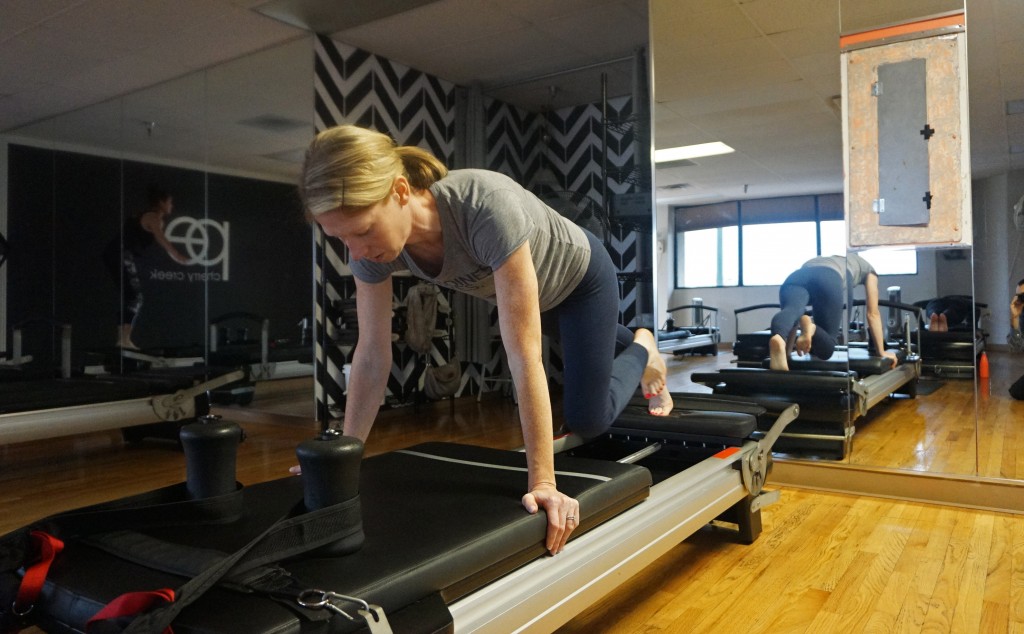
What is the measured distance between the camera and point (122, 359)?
472 cm

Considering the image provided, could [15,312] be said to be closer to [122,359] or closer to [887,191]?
[122,359]

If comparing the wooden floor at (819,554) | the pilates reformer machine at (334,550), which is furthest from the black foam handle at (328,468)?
the wooden floor at (819,554)

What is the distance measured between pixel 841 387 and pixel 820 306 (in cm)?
34

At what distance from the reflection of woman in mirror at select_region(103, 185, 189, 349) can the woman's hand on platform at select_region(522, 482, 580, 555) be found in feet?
13.6

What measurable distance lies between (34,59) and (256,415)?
256cm

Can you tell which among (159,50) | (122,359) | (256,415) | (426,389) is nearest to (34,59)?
(159,50)

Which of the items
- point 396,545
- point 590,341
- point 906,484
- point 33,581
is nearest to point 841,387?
point 906,484

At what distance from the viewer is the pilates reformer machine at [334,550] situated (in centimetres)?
91

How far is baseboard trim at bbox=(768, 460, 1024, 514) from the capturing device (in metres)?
2.51

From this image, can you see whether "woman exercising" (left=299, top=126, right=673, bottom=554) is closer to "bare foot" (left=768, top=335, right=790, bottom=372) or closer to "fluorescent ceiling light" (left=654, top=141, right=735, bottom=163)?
"bare foot" (left=768, top=335, right=790, bottom=372)

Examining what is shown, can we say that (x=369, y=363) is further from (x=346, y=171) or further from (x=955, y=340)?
(x=955, y=340)

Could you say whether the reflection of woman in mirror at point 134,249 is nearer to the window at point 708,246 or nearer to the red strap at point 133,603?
the window at point 708,246

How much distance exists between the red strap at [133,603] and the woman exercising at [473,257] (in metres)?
0.60

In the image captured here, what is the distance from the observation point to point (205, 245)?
4.77 metres
